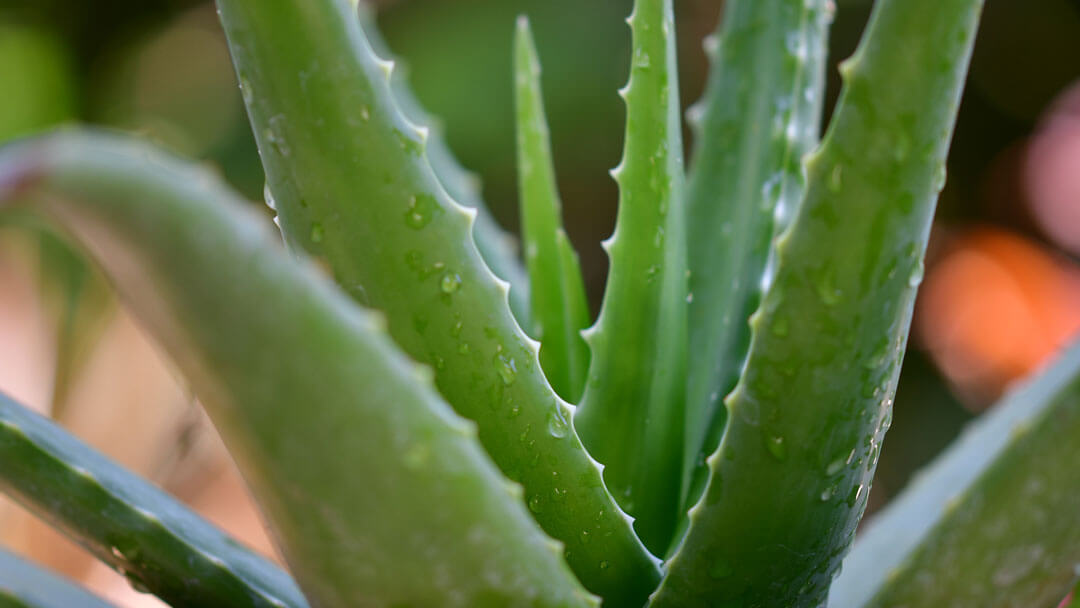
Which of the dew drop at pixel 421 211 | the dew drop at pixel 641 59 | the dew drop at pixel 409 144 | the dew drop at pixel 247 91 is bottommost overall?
the dew drop at pixel 641 59

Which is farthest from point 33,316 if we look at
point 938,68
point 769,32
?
point 938,68

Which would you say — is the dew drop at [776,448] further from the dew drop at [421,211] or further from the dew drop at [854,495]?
the dew drop at [421,211]

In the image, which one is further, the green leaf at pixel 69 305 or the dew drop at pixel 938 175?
the green leaf at pixel 69 305

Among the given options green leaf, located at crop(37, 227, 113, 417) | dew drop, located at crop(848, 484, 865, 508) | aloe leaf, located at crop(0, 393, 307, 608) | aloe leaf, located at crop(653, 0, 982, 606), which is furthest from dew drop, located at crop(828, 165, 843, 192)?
green leaf, located at crop(37, 227, 113, 417)

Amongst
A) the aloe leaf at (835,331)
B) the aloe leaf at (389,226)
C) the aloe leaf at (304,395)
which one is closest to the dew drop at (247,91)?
the aloe leaf at (389,226)

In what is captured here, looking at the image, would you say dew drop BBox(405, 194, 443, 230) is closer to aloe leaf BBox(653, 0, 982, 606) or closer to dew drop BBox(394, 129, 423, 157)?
dew drop BBox(394, 129, 423, 157)

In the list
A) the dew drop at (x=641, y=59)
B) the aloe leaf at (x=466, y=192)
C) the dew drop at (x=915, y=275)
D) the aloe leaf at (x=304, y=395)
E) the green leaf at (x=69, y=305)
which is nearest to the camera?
the aloe leaf at (x=304, y=395)
